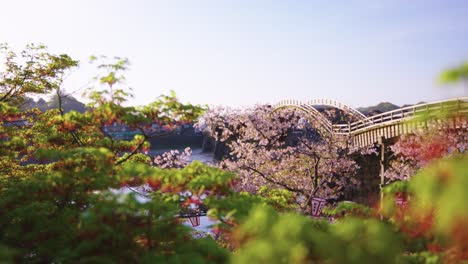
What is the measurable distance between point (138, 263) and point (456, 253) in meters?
4.69

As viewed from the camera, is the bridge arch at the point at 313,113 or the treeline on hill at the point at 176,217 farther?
the bridge arch at the point at 313,113

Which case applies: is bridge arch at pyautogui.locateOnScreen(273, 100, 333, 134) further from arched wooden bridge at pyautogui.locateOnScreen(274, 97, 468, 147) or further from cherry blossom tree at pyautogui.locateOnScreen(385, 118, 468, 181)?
cherry blossom tree at pyautogui.locateOnScreen(385, 118, 468, 181)

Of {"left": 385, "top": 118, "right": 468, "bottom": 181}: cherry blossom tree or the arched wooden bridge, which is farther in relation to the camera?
the arched wooden bridge

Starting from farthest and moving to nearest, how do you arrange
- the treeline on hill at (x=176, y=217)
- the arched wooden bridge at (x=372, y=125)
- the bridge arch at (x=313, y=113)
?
1. the bridge arch at (x=313, y=113)
2. the arched wooden bridge at (x=372, y=125)
3. the treeline on hill at (x=176, y=217)

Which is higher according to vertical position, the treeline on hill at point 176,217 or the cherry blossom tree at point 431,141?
the cherry blossom tree at point 431,141

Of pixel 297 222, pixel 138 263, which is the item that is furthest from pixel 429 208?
pixel 138 263

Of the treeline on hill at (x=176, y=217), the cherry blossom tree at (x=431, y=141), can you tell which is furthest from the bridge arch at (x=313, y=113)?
the treeline on hill at (x=176, y=217)

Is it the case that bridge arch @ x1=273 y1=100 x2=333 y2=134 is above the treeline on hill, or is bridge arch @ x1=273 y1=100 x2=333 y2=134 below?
above

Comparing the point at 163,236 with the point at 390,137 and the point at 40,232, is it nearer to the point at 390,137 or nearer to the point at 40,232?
the point at 40,232

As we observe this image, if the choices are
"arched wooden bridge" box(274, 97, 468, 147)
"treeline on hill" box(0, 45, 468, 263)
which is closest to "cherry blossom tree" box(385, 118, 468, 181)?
"arched wooden bridge" box(274, 97, 468, 147)

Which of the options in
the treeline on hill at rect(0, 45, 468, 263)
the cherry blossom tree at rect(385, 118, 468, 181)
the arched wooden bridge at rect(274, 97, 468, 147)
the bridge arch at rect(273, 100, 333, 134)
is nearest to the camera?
the treeline on hill at rect(0, 45, 468, 263)

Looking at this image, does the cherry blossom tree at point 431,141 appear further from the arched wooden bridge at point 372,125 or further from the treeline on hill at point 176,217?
the treeline on hill at point 176,217

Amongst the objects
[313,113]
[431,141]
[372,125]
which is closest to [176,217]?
[431,141]

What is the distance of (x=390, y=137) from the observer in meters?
31.7
